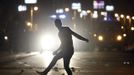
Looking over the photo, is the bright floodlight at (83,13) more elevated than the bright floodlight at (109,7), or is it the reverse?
the bright floodlight at (109,7)

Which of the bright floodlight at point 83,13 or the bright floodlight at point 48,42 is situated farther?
the bright floodlight at point 83,13

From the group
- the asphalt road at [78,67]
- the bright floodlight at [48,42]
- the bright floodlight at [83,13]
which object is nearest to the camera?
the asphalt road at [78,67]

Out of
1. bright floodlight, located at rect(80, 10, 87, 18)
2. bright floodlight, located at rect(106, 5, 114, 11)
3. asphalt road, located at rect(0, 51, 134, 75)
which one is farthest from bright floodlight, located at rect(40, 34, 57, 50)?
asphalt road, located at rect(0, 51, 134, 75)

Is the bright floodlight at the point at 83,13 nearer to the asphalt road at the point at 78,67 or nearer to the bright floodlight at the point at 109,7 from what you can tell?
the bright floodlight at the point at 109,7

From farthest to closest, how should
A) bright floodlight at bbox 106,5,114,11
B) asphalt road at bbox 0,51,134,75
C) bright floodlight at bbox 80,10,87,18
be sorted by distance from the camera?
bright floodlight at bbox 106,5,114,11 < bright floodlight at bbox 80,10,87,18 < asphalt road at bbox 0,51,134,75

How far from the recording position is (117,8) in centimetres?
12925

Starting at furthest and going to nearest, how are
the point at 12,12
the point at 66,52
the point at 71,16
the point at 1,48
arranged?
the point at 71,16 → the point at 12,12 → the point at 1,48 → the point at 66,52

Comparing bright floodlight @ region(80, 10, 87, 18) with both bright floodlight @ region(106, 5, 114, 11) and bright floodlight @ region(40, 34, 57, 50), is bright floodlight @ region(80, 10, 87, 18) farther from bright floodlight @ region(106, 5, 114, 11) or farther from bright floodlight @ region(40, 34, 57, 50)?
bright floodlight @ region(40, 34, 57, 50)

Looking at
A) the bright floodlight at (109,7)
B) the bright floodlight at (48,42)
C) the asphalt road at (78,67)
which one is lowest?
the bright floodlight at (109,7)

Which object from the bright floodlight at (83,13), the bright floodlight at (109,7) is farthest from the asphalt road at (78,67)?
the bright floodlight at (109,7)

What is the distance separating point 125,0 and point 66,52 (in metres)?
115

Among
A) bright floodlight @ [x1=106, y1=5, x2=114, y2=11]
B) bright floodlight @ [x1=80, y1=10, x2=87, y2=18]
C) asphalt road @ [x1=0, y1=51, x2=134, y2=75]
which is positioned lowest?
bright floodlight @ [x1=80, y1=10, x2=87, y2=18]

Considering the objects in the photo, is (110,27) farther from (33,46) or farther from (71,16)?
(33,46)

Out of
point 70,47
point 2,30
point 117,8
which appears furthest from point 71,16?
point 70,47
